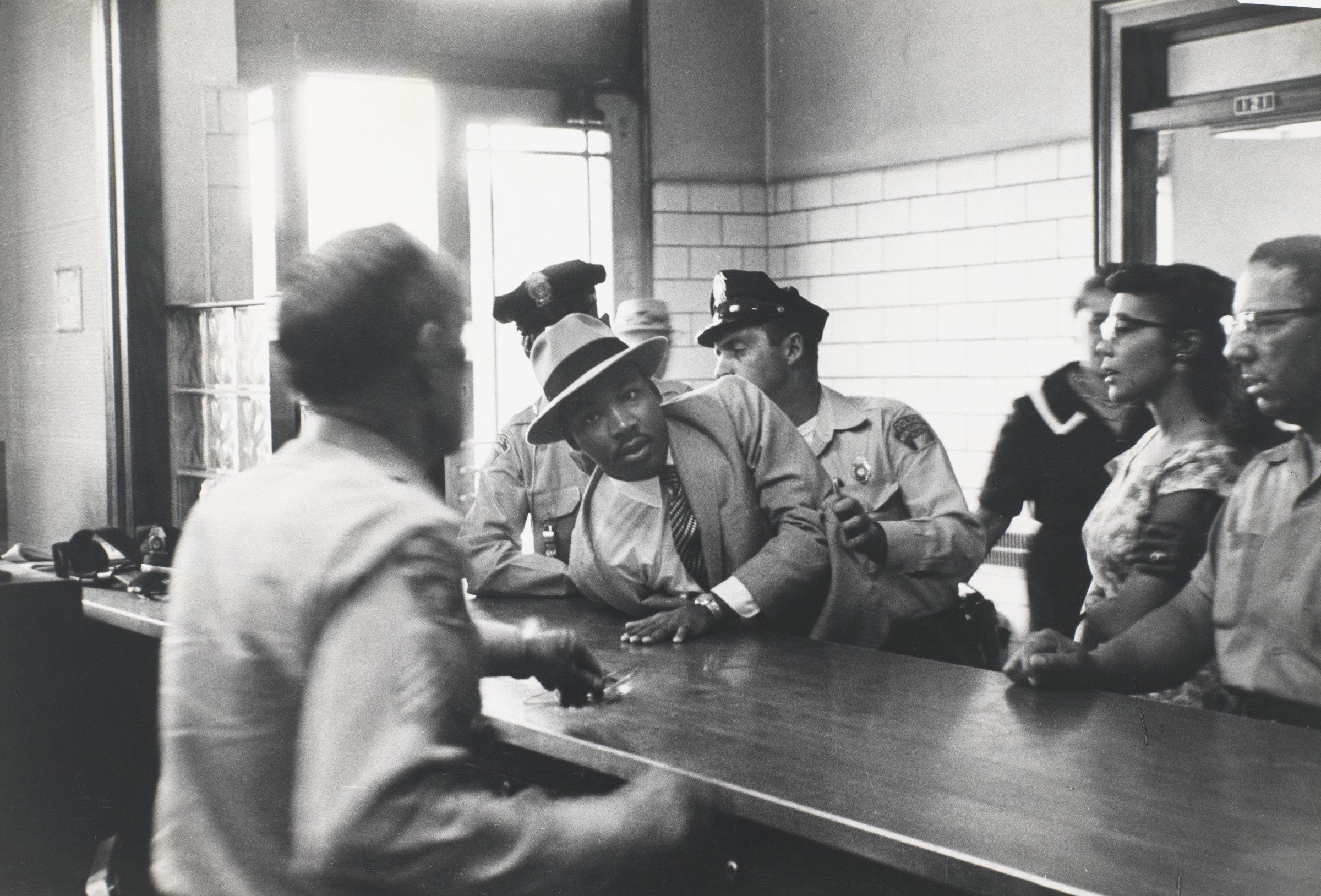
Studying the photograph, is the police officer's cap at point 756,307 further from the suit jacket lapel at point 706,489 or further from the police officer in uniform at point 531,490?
the suit jacket lapel at point 706,489

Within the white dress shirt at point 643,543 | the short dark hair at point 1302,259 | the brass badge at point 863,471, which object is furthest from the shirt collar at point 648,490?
the short dark hair at point 1302,259

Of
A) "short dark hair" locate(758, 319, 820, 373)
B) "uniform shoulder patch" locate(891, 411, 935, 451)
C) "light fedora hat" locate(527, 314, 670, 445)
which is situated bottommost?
"uniform shoulder patch" locate(891, 411, 935, 451)

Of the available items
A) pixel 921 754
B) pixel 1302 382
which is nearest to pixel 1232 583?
pixel 1302 382

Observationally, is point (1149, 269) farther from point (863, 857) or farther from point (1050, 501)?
point (863, 857)

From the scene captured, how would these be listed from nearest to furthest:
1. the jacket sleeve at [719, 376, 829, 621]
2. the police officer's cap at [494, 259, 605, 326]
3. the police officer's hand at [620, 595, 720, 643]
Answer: the police officer's hand at [620, 595, 720, 643], the jacket sleeve at [719, 376, 829, 621], the police officer's cap at [494, 259, 605, 326]

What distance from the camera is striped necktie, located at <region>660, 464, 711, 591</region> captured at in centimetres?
308

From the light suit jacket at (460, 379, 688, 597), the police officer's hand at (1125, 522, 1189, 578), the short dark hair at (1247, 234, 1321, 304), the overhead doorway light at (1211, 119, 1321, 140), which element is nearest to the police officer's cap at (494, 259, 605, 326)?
the light suit jacket at (460, 379, 688, 597)

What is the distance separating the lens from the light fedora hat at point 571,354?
121 inches

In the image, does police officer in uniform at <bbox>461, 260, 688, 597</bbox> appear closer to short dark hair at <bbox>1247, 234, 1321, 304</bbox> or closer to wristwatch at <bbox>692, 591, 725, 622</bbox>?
wristwatch at <bbox>692, 591, 725, 622</bbox>

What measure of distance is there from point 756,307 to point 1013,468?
0.92 m

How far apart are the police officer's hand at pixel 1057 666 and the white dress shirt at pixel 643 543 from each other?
928 mm

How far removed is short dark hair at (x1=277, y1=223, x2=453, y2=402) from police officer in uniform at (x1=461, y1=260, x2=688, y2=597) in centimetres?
204

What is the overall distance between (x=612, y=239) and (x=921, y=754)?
15.3ft

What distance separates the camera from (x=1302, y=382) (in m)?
2.27
